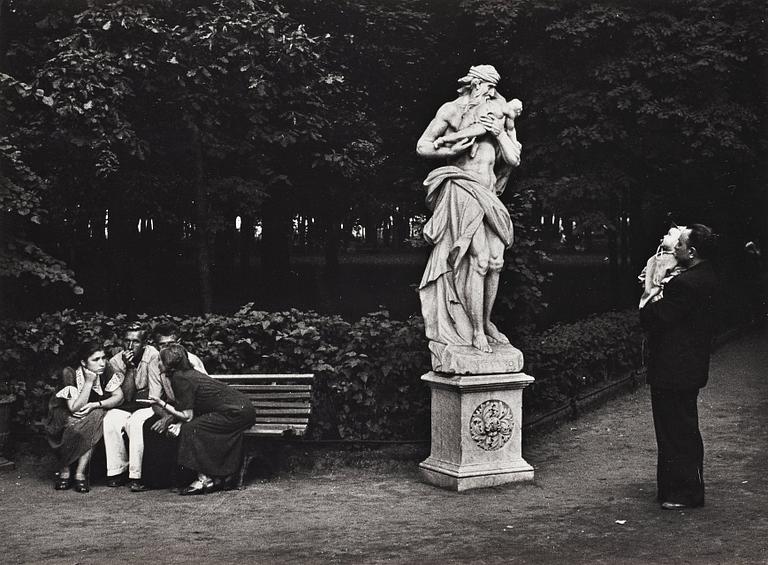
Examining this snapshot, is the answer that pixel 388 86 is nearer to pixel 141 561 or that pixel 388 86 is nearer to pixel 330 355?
pixel 330 355

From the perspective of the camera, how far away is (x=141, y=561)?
5.89 m

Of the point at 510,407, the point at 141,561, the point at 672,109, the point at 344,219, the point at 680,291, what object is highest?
the point at 672,109

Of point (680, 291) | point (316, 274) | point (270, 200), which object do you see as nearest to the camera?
point (680, 291)

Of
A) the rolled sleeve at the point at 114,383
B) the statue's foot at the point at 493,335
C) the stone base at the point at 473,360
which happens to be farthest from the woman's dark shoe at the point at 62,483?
the statue's foot at the point at 493,335

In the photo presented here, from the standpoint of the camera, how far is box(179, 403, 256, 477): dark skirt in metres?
7.80

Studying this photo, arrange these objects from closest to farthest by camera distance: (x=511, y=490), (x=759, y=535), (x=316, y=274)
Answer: (x=759, y=535) < (x=511, y=490) < (x=316, y=274)

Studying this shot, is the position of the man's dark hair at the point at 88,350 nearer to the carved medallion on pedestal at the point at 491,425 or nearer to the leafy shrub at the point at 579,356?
the carved medallion on pedestal at the point at 491,425

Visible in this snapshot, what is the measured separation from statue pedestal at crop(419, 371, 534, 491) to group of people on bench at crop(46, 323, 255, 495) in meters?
1.56

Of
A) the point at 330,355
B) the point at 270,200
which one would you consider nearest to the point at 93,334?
the point at 330,355

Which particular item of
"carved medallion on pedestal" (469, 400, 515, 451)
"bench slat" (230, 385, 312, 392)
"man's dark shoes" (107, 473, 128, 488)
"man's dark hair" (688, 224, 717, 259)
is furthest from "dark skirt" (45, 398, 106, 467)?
"man's dark hair" (688, 224, 717, 259)

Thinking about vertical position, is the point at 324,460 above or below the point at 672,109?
below

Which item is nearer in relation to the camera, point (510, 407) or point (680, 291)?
point (680, 291)

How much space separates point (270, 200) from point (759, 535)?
47.1ft

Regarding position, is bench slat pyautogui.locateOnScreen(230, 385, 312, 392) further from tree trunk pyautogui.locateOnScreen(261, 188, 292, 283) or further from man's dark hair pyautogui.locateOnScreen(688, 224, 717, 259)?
tree trunk pyautogui.locateOnScreen(261, 188, 292, 283)
